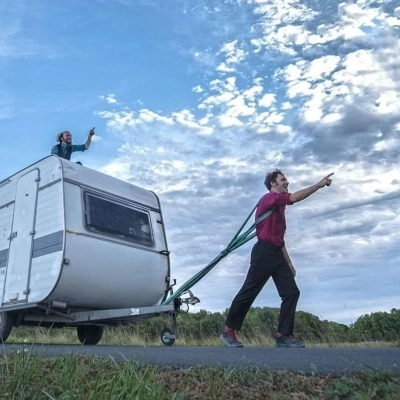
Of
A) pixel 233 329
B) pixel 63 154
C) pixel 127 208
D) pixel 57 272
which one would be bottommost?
pixel 233 329

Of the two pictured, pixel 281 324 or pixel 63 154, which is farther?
pixel 63 154

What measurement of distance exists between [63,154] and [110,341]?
3848 millimetres

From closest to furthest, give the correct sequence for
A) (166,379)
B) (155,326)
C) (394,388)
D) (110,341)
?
(394,388)
(166,379)
(110,341)
(155,326)

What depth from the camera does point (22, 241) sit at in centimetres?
930

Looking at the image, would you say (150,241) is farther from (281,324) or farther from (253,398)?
(253,398)

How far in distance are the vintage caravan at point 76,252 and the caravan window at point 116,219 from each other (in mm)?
17

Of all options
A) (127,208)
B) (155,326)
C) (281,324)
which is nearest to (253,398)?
(281,324)

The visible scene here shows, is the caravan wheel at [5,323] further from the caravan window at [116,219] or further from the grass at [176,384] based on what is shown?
the grass at [176,384]

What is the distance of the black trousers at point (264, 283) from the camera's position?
6.58 metres

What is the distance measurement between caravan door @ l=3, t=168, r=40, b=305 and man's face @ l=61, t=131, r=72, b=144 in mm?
1101

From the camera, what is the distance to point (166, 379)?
3.83m

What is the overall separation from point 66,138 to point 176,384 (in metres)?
7.51

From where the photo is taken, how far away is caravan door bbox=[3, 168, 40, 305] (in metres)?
9.03

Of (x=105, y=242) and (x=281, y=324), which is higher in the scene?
(x=105, y=242)
